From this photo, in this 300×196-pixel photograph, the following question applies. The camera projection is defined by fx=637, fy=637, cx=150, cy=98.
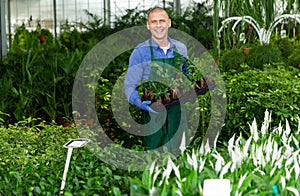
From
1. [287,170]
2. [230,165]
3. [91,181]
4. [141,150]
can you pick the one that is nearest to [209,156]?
[230,165]

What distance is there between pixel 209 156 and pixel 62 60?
390 cm

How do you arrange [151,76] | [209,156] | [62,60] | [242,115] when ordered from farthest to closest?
1. [62,60]
2. [242,115]
3. [151,76]
4. [209,156]

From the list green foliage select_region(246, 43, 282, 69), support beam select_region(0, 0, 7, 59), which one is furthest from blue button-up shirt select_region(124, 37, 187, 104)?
support beam select_region(0, 0, 7, 59)

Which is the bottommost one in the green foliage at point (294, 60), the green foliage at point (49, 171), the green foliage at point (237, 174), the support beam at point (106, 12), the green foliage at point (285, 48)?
the green foliage at point (49, 171)

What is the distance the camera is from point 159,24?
3.86 meters

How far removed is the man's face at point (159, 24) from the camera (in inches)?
151

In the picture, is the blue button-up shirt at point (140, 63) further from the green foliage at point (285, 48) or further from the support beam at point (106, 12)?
the support beam at point (106, 12)

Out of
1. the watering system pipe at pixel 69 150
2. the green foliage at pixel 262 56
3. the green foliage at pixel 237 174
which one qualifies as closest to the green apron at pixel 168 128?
the watering system pipe at pixel 69 150

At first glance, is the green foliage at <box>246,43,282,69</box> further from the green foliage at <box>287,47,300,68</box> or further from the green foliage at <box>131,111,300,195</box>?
the green foliage at <box>131,111,300,195</box>

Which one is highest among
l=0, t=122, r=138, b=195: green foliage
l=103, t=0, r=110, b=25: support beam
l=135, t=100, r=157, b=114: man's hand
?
l=103, t=0, r=110, b=25: support beam

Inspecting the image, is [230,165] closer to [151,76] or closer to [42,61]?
[151,76]

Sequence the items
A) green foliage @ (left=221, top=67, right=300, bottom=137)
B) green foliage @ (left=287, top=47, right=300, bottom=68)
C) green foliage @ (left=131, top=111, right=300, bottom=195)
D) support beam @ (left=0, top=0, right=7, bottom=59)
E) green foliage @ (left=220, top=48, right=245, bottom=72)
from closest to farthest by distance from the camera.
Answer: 1. green foliage @ (left=131, top=111, right=300, bottom=195)
2. green foliage @ (left=221, top=67, right=300, bottom=137)
3. green foliage @ (left=220, top=48, right=245, bottom=72)
4. green foliage @ (left=287, top=47, right=300, bottom=68)
5. support beam @ (left=0, top=0, right=7, bottom=59)

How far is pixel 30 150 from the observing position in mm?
3582

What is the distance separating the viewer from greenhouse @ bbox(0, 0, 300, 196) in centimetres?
219
